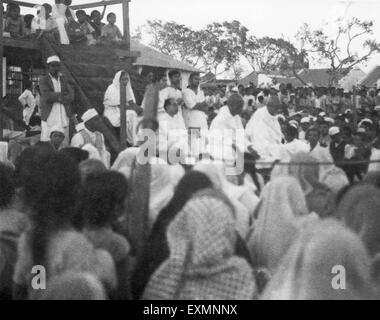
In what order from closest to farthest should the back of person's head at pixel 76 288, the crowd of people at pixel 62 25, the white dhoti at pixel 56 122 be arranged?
the back of person's head at pixel 76 288 → the white dhoti at pixel 56 122 → the crowd of people at pixel 62 25

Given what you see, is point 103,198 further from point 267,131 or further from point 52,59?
point 52,59

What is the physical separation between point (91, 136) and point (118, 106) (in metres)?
0.31

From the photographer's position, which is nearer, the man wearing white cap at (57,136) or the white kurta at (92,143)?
the white kurta at (92,143)

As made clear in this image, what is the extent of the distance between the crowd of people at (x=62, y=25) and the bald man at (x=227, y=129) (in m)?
1.14

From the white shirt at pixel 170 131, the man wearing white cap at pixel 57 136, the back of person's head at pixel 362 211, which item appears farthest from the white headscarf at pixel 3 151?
the back of person's head at pixel 362 211

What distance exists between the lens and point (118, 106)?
17.8 feet

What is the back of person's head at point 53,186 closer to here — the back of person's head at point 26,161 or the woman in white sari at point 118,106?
the back of person's head at point 26,161

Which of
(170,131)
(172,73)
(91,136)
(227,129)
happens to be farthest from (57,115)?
(227,129)

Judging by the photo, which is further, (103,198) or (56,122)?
(56,122)

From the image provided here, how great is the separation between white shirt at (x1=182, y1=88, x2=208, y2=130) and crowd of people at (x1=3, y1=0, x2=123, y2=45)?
2.79ft

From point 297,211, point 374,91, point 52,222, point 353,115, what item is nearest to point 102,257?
point 52,222

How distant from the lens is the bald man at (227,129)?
4.89 metres

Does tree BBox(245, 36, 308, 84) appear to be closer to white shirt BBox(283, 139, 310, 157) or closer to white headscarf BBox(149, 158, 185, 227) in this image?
white shirt BBox(283, 139, 310, 157)

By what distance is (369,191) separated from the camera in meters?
3.92
